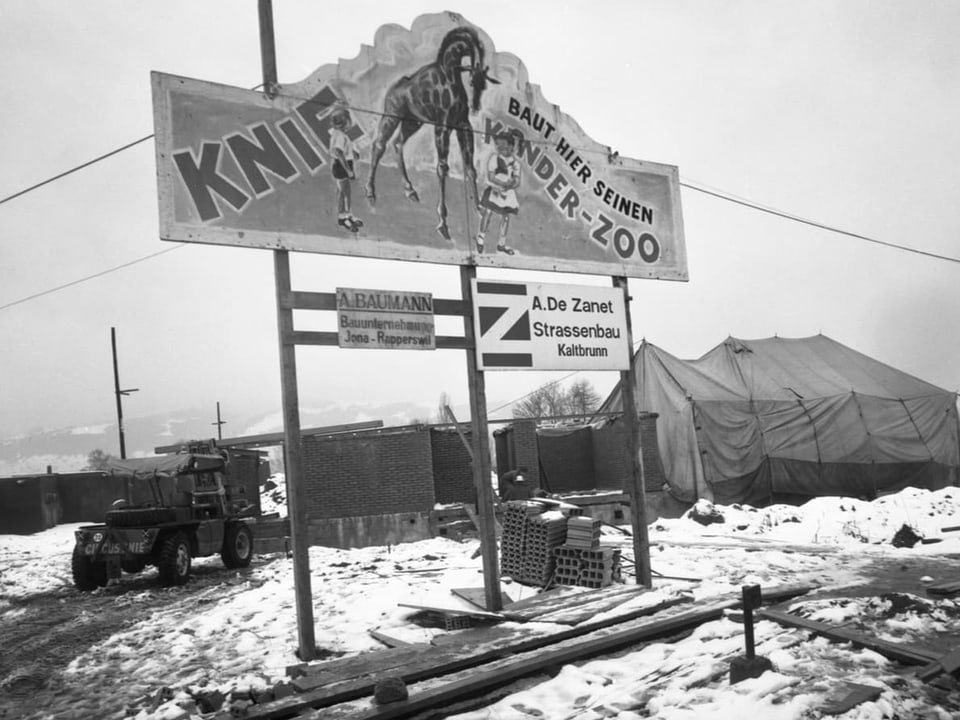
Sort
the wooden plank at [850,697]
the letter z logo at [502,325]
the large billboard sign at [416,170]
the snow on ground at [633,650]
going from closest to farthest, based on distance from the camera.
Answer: the wooden plank at [850,697], the snow on ground at [633,650], the large billboard sign at [416,170], the letter z logo at [502,325]

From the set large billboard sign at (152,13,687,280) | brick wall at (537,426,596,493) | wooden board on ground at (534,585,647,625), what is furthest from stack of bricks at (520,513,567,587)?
brick wall at (537,426,596,493)

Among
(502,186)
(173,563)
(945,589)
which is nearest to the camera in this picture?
(945,589)

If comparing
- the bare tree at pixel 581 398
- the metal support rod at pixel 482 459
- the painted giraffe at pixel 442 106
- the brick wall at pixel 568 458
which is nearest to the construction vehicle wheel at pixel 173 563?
the metal support rod at pixel 482 459

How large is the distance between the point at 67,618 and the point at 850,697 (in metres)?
10.9

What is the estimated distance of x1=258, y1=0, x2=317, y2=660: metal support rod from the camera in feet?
24.0

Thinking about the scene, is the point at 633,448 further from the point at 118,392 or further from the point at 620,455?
the point at 118,392

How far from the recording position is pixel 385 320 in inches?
316

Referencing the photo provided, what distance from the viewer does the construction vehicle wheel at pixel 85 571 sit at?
1395cm

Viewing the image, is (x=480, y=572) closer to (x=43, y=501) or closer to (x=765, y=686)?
(x=765, y=686)

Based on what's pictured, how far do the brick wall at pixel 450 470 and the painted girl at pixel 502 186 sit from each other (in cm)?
1351

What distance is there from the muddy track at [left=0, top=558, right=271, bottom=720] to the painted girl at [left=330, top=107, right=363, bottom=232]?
5.30 meters

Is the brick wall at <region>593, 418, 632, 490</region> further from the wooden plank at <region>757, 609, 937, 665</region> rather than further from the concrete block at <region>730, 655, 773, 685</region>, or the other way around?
the concrete block at <region>730, 655, 773, 685</region>

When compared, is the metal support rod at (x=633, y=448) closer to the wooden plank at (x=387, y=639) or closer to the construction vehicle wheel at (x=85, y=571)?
the wooden plank at (x=387, y=639)

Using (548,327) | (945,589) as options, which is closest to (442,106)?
(548,327)
